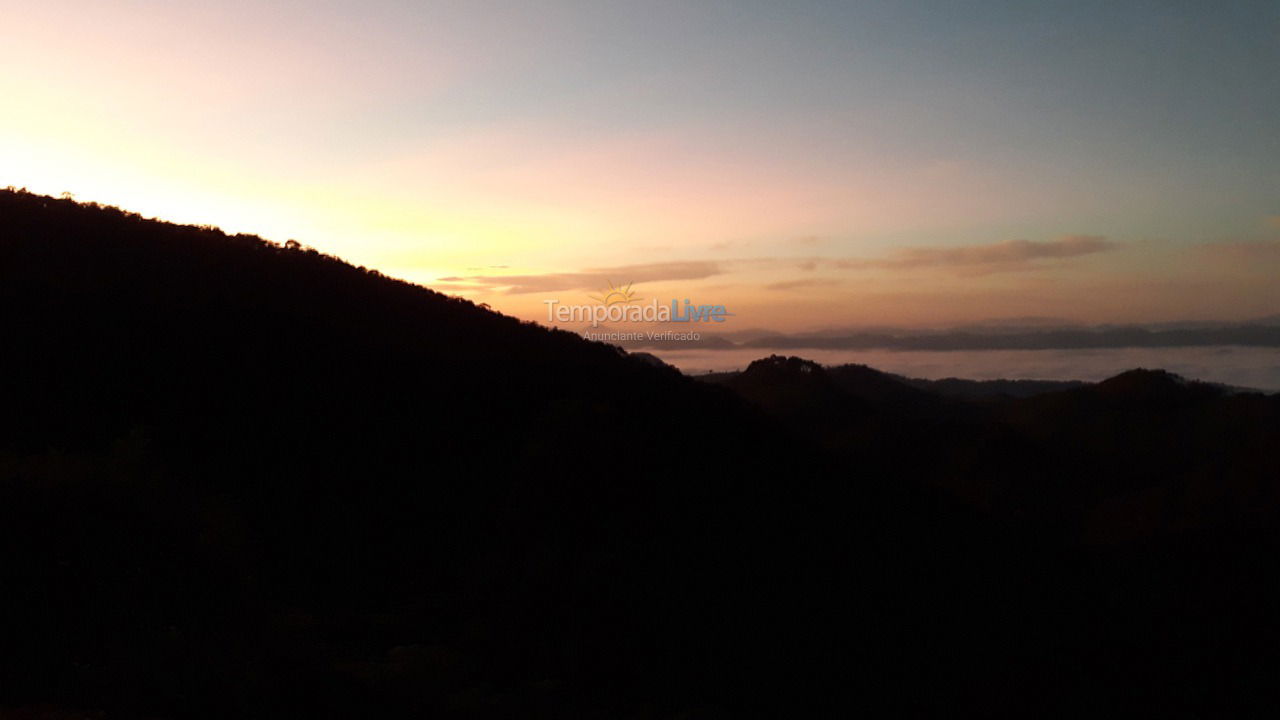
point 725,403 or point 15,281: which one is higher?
point 15,281

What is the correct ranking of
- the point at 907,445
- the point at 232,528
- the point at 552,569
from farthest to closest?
the point at 907,445
the point at 552,569
the point at 232,528

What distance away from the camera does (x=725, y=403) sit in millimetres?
25500

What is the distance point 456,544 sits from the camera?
14469mm

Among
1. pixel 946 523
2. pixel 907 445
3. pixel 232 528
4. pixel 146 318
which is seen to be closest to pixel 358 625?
pixel 232 528

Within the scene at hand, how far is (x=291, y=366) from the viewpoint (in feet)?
62.5

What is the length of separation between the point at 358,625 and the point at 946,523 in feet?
51.9

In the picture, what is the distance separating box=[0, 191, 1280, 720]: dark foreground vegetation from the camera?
889 centimetres

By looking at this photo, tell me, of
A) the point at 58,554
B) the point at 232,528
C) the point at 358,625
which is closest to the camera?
the point at 58,554

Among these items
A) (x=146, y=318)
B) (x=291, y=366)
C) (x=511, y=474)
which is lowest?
(x=511, y=474)

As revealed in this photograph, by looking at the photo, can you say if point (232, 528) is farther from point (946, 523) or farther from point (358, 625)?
point (946, 523)

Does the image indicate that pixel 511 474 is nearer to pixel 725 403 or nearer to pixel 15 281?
pixel 725 403

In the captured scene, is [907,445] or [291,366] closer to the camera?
[291,366]

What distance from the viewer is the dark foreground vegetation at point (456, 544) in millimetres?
8891

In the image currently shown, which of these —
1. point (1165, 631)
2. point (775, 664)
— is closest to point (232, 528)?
point (775, 664)
